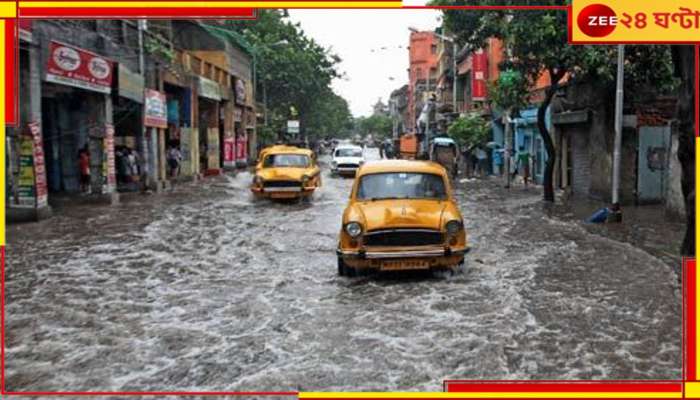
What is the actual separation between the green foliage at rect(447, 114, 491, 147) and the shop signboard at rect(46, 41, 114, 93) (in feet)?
65.6

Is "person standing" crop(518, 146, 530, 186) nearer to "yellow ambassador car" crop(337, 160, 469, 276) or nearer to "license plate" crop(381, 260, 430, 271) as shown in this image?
"yellow ambassador car" crop(337, 160, 469, 276)

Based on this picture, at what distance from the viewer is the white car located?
1419 inches

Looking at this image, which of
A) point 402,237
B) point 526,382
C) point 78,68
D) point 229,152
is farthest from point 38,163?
point 229,152

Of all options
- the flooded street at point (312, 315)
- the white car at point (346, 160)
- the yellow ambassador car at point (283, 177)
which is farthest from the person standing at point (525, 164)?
the flooded street at point (312, 315)

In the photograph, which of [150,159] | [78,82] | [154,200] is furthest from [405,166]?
[150,159]

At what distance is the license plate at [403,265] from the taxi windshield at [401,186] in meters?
1.33

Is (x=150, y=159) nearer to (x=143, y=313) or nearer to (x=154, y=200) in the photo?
(x=154, y=200)

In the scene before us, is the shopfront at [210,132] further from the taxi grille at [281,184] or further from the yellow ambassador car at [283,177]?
the taxi grille at [281,184]

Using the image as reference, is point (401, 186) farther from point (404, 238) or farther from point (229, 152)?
point (229, 152)

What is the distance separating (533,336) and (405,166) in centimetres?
436

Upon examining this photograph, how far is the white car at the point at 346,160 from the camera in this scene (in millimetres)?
36031

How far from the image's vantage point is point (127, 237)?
49.9 feet

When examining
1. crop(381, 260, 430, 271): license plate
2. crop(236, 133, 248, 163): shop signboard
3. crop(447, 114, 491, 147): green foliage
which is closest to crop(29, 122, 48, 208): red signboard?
crop(381, 260, 430, 271): license plate

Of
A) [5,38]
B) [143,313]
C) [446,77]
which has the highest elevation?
[446,77]
